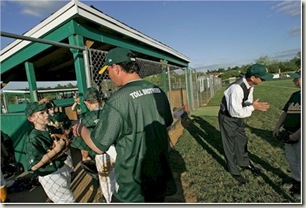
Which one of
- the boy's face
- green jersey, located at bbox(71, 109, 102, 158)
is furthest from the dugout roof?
the boy's face

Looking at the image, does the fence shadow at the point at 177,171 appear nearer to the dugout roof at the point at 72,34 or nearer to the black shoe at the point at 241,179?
the black shoe at the point at 241,179

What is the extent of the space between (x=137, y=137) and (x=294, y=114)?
8.33 ft

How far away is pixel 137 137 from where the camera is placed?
70.6 inches

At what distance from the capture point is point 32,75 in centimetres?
477

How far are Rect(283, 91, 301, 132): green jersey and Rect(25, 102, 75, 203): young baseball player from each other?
306cm

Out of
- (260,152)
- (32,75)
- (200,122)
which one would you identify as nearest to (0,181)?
(32,75)

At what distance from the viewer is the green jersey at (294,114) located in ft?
10.3

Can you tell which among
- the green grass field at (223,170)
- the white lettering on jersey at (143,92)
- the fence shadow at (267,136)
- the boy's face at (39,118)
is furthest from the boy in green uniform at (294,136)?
the boy's face at (39,118)

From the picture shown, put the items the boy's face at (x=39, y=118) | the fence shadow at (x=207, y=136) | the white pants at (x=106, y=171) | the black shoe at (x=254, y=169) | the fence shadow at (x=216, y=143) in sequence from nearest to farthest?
the boy's face at (x=39, y=118), the white pants at (x=106, y=171), the fence shadow at (x=216, y=143), the black shoe at (x=254, y=169), the fence shadow at (x=207, y=136)

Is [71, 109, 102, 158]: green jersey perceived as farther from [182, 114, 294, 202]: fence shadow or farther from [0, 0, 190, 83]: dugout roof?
[182, 114, 294, 202]: fence shadow

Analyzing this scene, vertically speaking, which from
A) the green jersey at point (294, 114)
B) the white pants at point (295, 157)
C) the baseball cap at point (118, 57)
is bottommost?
the white pants at point (295, 157)

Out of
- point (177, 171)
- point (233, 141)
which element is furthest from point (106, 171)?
point (233, 141)

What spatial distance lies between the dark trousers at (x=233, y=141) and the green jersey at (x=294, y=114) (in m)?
0.76

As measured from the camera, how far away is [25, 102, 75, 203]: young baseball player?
226 centimetres
